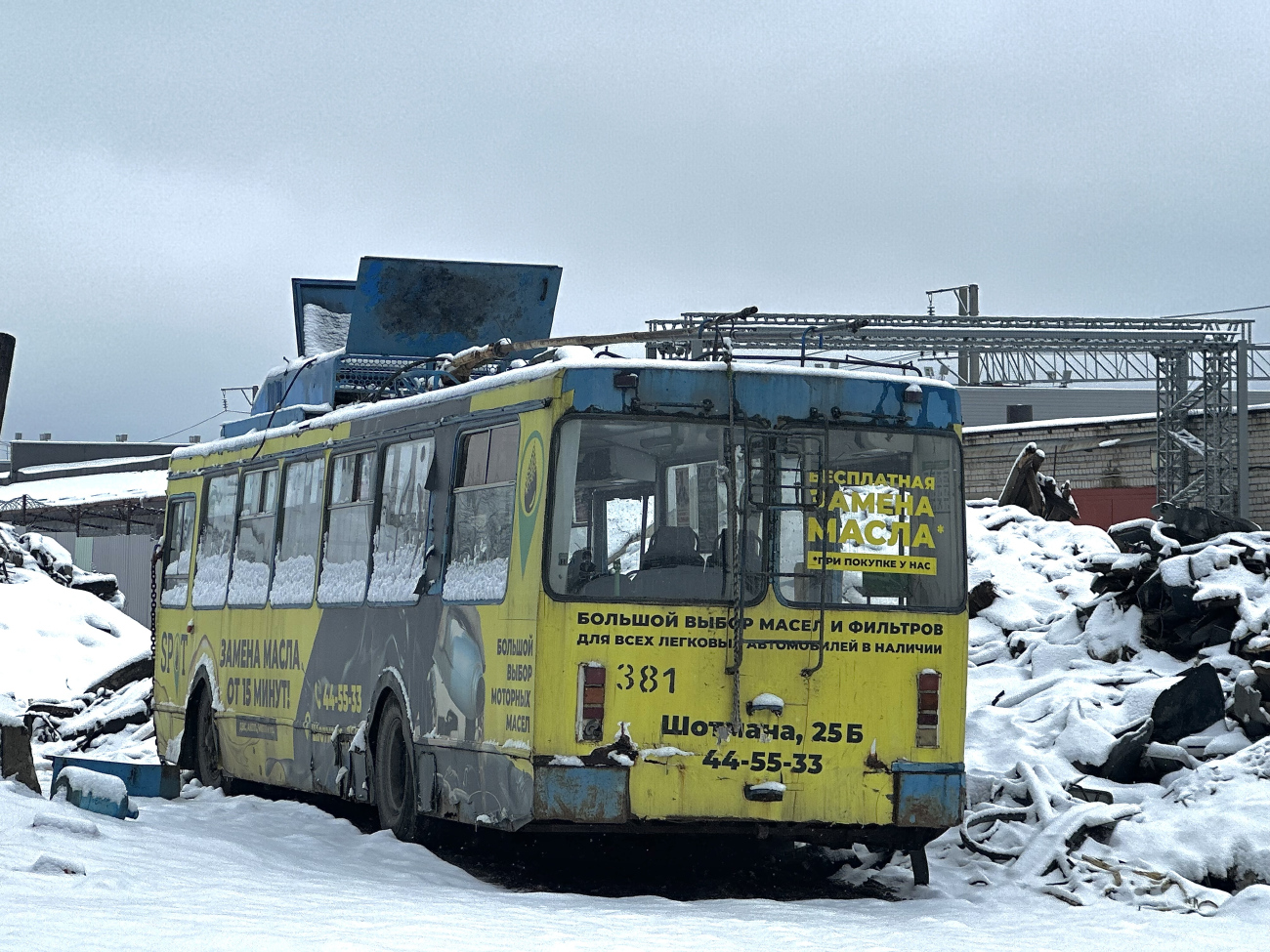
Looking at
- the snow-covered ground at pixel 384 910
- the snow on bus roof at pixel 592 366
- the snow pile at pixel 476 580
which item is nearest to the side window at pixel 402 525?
the snow on bus roof at pixel 592 366

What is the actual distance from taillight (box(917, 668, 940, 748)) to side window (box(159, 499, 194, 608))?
8.12m

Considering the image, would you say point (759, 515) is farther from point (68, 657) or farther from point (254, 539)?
point (68, 657)

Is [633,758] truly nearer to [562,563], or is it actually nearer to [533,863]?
[562,563]

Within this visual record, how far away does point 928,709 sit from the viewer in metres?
10.1

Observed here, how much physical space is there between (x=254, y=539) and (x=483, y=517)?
4.55 metres

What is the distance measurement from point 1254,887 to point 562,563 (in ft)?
13.0

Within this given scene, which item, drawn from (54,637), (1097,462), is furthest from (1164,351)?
(54,637)

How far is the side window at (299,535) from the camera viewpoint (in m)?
13.2

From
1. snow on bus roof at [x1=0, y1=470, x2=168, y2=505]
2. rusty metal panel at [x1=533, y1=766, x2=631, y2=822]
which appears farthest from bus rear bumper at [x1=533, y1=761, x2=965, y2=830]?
snow on bus roof at [x1=0, y1=470, x2=168, y2=505]

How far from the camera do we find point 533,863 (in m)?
11.3

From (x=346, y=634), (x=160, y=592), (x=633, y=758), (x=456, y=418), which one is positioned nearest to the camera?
(x=633, y=758)

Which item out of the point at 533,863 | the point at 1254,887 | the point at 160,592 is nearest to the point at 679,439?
the point at 533,863

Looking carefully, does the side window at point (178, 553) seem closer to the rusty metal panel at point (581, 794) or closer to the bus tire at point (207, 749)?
the bus tire at point (207, 749)

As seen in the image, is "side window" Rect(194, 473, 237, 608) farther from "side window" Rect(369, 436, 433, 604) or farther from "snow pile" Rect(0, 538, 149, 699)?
"snow pile" Rect(0, 538, 149, 699)
